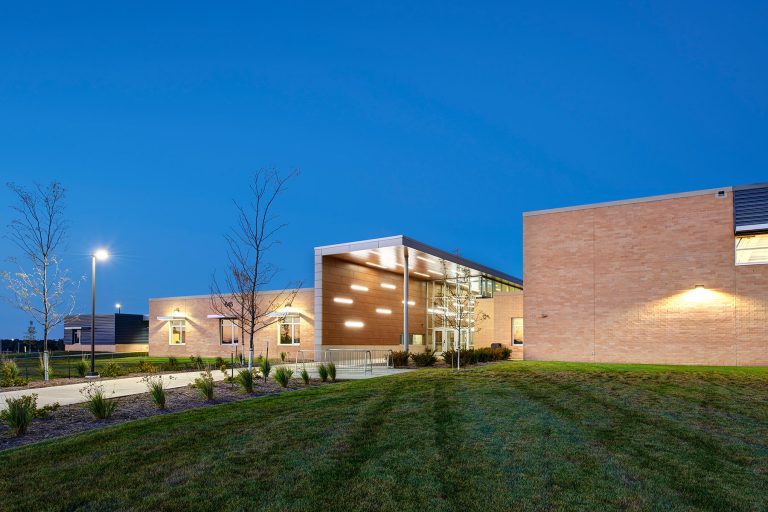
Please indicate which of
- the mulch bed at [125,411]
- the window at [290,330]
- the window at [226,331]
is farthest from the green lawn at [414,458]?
the window at [226,331]

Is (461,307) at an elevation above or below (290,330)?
above

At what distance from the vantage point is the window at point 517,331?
105ft

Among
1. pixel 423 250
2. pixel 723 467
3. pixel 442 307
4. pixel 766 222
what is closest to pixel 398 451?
pixel 723 467

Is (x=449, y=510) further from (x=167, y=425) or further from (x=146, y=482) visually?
(x=167, y=425)

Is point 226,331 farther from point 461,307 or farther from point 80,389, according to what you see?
point 80,389

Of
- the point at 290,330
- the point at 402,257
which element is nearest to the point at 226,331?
the point at 290,330

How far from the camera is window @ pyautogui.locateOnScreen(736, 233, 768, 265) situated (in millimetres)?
21609

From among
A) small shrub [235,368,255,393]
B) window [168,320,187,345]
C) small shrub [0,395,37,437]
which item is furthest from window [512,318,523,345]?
small shrub [0,395,37,437]

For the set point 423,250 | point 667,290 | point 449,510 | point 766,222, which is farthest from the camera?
point 423,250

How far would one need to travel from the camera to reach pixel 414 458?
6.87 m

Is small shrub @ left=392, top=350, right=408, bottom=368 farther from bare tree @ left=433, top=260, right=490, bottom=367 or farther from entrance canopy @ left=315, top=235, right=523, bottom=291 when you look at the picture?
bare tree @ left=433, top=260, right=490, bottom=367

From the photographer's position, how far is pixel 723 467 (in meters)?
6.59

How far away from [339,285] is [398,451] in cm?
2161

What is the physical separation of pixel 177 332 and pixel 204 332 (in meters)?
3.30
